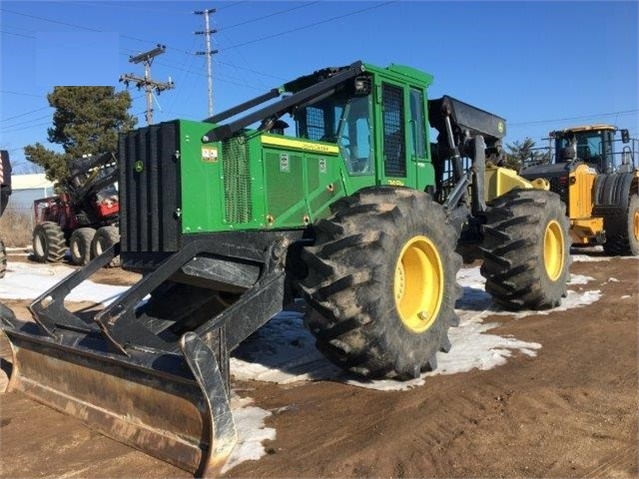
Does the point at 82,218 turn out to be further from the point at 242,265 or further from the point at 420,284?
the point at 420,284

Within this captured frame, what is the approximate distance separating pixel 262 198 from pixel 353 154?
132cm

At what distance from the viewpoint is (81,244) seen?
17188 mm

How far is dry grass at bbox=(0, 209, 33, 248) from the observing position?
28109 mm

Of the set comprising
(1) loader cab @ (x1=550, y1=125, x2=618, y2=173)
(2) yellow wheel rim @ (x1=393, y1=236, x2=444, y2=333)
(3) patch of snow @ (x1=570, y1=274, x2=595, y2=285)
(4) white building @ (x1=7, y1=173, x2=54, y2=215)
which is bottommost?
(3) patch of snow @ (x1=570, y1=274, x2=595, y2=285)

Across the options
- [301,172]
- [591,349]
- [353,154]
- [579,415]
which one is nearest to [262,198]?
[301,172]

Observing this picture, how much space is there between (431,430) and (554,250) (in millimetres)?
5103

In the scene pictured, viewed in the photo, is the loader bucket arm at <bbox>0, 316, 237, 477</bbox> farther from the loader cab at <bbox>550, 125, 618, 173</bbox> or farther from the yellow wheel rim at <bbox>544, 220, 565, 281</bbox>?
the loader cab at <bbox>550, 125, 618, 173</bbox>

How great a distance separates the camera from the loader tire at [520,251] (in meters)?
7.27

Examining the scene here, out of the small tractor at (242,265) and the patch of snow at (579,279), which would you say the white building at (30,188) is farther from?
the small tractor at (242,265)

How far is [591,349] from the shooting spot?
6.00 m

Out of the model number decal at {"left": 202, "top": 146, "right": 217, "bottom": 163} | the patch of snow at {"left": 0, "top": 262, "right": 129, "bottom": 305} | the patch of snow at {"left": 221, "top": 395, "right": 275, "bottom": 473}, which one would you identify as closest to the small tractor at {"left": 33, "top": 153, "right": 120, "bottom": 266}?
the patch of snow at {"left": 0, "top": 262, "right": 129, "bottom": 305}

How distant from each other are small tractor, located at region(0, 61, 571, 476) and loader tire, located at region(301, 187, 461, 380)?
0.01 m

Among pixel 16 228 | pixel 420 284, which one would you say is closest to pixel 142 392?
pixel 420 284

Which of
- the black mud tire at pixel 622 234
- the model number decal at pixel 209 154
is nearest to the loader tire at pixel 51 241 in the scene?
the model number decal at pixel 209 154
